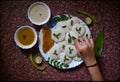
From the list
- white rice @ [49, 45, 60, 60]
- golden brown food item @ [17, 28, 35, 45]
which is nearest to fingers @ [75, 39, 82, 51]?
white rice @ [49, 45, 60, 60]

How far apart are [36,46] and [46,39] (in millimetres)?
73

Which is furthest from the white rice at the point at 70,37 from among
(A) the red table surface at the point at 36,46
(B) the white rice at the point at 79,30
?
(A) the red table surface at the point at 36,46

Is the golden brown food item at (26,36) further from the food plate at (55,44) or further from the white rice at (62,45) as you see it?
the white rice at (62,45)

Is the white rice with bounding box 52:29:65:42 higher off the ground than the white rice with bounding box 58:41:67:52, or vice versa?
the white rice with bounding box 52:29:65:42

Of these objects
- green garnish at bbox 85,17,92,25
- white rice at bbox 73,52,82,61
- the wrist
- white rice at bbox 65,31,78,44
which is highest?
green garnish at bbox 85,17,92,25

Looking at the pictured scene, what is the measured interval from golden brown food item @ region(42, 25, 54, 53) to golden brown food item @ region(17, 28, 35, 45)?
0.23 ft

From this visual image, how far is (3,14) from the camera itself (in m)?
1.56

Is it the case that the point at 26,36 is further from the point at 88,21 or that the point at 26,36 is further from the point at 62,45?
the point at 88,21

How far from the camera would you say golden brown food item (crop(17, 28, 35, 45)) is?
147 centimetres

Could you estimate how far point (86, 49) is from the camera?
1.42 m

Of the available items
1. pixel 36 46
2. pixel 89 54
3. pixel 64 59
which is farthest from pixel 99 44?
pixel 36 46

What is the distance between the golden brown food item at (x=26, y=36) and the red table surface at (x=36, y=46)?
0.22 feet

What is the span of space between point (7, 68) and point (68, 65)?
1.18 feet

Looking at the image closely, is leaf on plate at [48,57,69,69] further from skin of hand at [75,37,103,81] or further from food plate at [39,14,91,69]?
skin of hand at [75,37,103,81]
